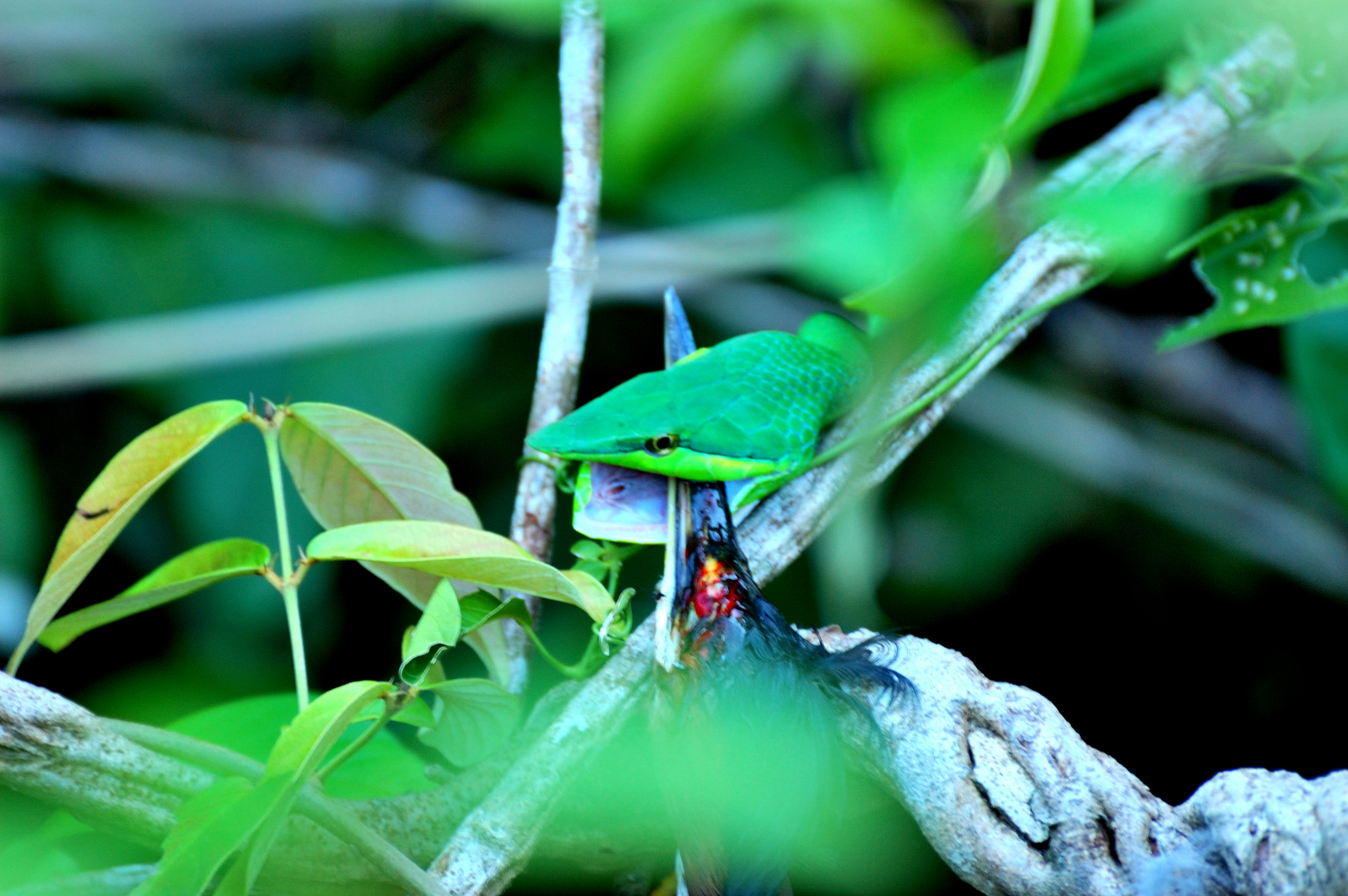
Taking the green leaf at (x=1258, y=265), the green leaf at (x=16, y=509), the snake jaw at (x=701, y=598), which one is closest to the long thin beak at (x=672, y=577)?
the snake jaw at (x=701, y=598)

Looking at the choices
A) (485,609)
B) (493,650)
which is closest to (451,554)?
(485,609)

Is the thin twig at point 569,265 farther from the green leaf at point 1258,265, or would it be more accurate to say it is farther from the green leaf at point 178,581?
the green leaf at point 1258,265

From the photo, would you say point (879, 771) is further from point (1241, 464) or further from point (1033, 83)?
point (1241, 464)

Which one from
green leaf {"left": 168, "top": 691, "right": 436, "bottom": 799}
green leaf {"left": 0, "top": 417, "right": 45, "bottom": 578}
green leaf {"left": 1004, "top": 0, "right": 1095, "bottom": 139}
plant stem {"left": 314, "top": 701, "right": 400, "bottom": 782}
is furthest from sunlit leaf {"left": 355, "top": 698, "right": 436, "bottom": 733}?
green leaf {"left": 0, "top": 417, "right": 45, "bottom": 578}

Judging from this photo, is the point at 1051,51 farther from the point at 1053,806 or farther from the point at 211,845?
the point at 211,845

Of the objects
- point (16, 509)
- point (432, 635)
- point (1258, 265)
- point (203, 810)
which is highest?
point (1258, 265)

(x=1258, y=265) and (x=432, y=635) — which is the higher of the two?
(x=1258, y=265)

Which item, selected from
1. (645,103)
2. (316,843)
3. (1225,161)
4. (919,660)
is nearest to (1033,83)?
(645,103)

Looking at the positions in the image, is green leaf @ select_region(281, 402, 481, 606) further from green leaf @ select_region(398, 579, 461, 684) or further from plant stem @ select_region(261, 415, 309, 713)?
green leaf @ select_region(398, 579, 461, 684)
